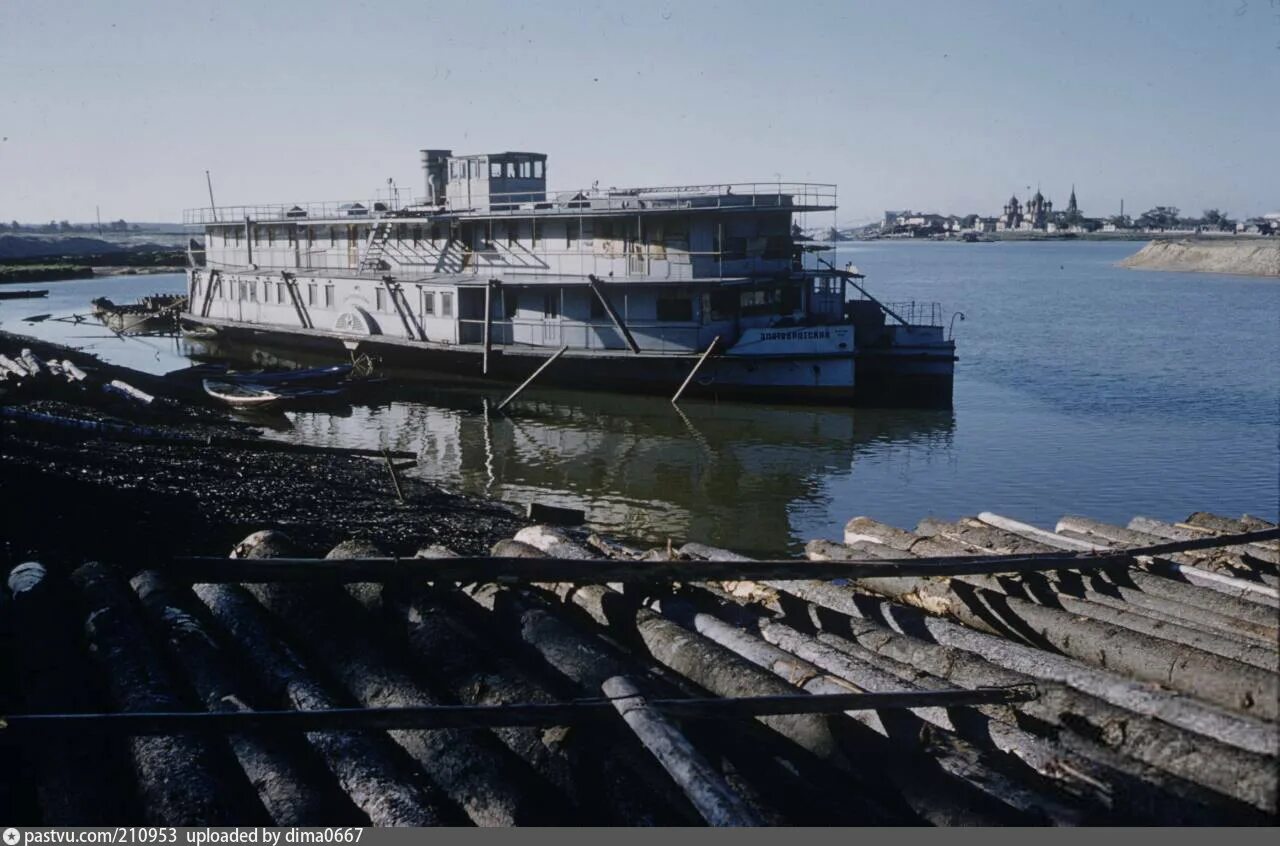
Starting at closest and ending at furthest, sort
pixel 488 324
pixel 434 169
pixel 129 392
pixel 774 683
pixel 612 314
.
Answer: pixel 774 683 → pixel 129 392 → pixel 612 314 → pixel 488 324 → pixel 434 169

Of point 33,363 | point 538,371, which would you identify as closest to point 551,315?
point 538,371

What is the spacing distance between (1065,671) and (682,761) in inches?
116

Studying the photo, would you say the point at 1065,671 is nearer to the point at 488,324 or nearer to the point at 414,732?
the point at 414,732

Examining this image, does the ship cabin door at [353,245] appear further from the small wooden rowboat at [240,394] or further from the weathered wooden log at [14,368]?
the weathered wooden log at [14,368]

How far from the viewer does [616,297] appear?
32.5 meters

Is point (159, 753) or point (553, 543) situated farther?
point (553, 543)

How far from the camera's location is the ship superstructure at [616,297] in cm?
3114

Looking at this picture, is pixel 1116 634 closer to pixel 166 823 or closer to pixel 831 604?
pixel 831 604

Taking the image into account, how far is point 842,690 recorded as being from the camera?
23.5 ft

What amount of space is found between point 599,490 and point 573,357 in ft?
34.1

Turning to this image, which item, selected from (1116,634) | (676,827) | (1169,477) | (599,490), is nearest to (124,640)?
(676,827)

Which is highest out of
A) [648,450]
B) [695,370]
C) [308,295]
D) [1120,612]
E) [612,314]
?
[308,295]

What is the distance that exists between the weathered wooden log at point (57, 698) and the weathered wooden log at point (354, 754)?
1133 millimetres

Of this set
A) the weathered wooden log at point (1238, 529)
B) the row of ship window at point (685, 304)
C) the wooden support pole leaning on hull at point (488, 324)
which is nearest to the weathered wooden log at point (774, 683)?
the weathered wooden log at point (1238, 529)
